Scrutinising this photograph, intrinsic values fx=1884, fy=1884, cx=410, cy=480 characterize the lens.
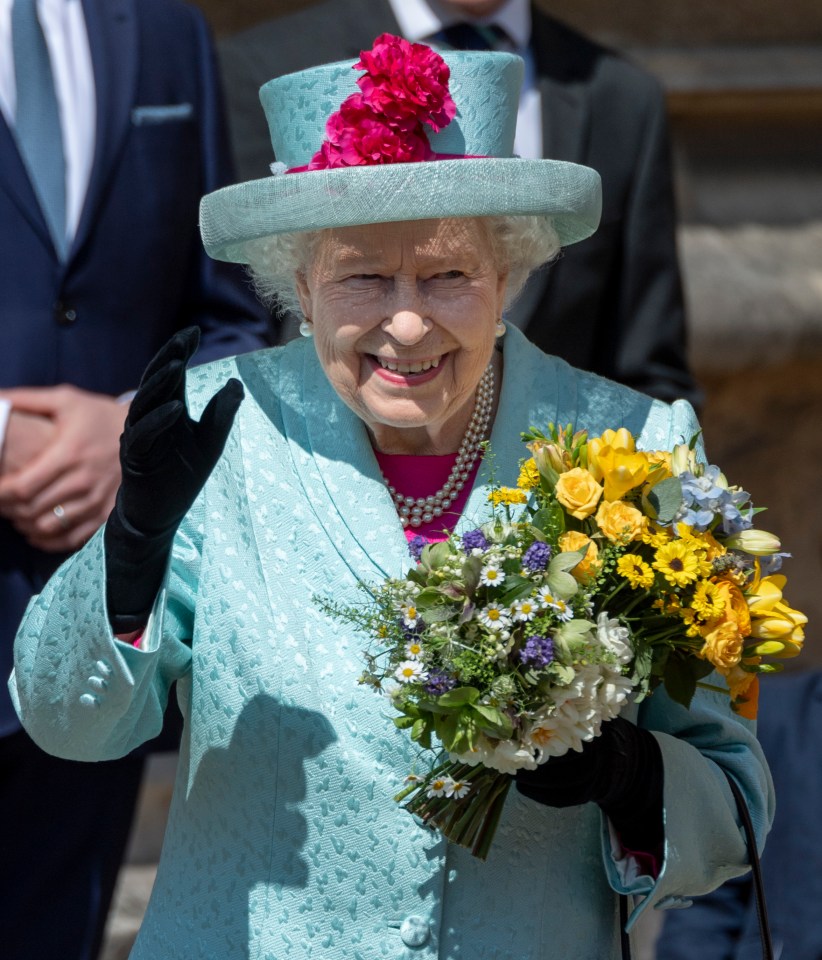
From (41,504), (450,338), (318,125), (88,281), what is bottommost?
(41,504)

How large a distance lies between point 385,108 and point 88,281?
1172 mm

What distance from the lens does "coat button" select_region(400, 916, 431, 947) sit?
239 centimetres

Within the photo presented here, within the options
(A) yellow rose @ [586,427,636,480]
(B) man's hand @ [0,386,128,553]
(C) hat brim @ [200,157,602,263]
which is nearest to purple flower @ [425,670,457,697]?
(A) yellow rose @ [586,427,636,480]

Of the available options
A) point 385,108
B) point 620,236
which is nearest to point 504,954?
point 385,108

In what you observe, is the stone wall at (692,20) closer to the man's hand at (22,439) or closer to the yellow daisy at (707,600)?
the man's hand at (22,439)

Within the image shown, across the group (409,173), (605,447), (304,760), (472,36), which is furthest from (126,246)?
(605,447)

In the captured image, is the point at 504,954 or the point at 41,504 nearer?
the point at 504,954

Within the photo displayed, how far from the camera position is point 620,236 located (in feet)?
13.0

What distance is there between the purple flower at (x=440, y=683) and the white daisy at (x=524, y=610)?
0.10 metres

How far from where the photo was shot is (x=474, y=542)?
2.20 metres

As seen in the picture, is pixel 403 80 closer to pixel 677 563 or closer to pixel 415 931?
pixel 677 563

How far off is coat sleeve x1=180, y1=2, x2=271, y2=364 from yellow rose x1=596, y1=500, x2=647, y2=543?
1.46 meters

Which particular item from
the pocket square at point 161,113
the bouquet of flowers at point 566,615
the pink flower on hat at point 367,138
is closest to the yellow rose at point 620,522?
the bouquet of flowers at point 566,615

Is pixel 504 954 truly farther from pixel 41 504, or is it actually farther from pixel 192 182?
pixel 192 182
